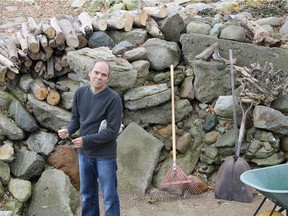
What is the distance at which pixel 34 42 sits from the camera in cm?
722

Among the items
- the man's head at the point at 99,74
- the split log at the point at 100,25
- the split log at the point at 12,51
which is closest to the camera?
the man's head at the point at 99,74

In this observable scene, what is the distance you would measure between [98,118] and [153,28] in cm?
348

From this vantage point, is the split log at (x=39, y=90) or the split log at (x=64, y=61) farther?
the split log at (x=64, y=61)

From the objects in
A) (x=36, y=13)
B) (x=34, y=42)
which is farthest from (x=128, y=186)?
(x=36, y=13)

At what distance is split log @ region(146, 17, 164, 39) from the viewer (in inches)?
317

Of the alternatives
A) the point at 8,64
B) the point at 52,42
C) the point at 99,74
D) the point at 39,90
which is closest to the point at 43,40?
the point at 52,42

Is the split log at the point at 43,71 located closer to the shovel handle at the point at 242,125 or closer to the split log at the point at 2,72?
the split log at the point at 2,72

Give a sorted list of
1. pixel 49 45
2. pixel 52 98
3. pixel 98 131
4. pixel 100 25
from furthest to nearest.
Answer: pixel 100 25
pixel 49 45
pixel 52 98
pixel 98 131

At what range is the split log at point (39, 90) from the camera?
7271 mm

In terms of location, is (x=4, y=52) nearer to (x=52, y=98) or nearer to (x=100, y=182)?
(x=52, y=98)

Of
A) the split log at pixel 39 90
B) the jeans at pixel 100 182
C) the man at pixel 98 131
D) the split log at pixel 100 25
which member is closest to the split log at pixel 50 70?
the split log at pixel 39 90

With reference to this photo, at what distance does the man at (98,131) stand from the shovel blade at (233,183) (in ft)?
5.77

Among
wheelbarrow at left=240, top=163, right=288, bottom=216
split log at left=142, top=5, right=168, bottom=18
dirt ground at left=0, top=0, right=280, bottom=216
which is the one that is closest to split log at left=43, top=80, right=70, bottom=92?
dirt ground at left=0, top=0, right=280, bottom=216

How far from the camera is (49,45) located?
745cm
